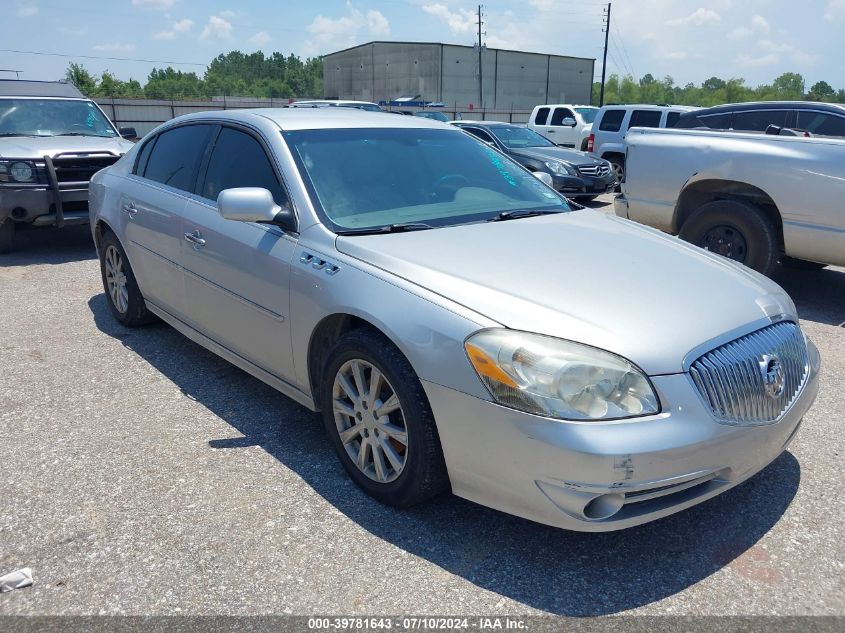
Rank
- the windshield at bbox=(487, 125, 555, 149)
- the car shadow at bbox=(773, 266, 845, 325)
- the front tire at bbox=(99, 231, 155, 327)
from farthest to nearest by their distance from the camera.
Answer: the windshield at bbox=(487, 125, 555, 149)
the car shadow at bbox=(773, 266, 845, 325)
the front tire at bbox=(99, 231, 155, 327)

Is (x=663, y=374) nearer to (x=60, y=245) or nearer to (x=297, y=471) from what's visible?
(x=297, y=471)

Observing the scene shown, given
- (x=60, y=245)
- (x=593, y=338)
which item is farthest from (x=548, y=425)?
(x=60, y=245)

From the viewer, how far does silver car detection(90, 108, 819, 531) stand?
2531 mm

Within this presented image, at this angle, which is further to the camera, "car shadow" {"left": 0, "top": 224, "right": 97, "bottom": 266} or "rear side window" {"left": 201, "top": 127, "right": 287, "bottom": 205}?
"car shadow" {"left": 0, "top": 224, "right": 97, "bottom": 266}

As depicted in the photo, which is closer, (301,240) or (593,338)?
(593,338)

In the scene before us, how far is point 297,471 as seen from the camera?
3506 mm

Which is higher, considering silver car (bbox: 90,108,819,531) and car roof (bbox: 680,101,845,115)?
car roof (bbox: 680,101,845,115)

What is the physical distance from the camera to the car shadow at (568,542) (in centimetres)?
266

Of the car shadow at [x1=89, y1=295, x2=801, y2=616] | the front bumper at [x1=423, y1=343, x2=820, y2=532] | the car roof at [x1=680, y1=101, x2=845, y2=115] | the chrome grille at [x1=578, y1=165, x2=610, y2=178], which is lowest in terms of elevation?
the car shadow at [x1=89, y1=295, x2=801, y2=616]

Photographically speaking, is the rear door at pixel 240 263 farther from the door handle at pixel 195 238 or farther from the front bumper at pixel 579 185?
the front bumper at pixel 579 185

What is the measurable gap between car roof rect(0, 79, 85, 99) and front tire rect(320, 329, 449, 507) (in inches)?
334

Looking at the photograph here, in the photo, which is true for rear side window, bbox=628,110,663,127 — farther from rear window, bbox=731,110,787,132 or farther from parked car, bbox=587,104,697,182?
rear window, bbox=731,110,787,132

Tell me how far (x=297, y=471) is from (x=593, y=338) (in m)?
1.66

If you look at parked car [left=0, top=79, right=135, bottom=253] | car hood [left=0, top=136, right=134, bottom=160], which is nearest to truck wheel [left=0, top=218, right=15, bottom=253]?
parked car [left=0, top=79, right=135, bottom=253]
